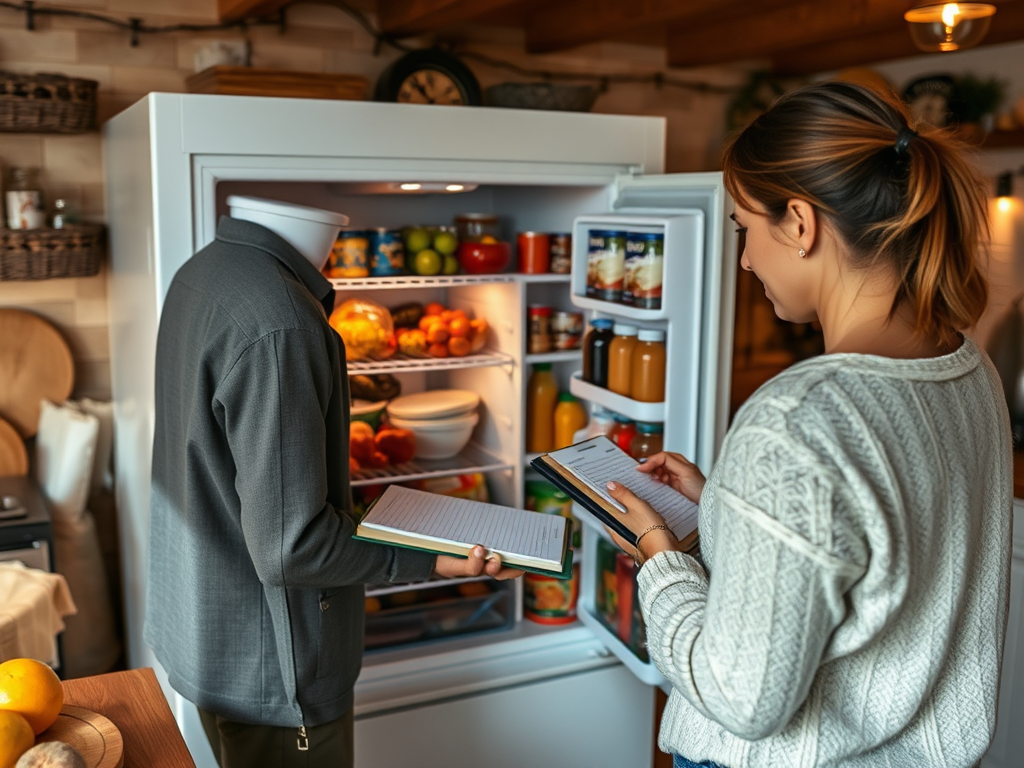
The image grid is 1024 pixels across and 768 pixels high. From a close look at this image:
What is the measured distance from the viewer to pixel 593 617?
2.35 metres

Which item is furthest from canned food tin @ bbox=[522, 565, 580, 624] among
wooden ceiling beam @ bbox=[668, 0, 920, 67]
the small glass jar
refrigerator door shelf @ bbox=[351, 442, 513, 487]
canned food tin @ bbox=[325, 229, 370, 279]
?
wooden ceiling beam @ bbox=[668, 0, 920, 67]

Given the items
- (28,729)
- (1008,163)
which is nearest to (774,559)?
(28,729)

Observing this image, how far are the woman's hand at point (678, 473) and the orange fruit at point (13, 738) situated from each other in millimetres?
846

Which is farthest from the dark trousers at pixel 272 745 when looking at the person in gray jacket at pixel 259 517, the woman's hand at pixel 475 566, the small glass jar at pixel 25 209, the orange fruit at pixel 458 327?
the small glass jar at pixel 25 209

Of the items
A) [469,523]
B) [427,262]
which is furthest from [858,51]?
[469,523]

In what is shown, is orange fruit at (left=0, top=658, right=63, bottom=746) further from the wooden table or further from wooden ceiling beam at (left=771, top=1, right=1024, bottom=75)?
wooden ceiling beam at (left=771, top=1, right=1024, bottom=75)

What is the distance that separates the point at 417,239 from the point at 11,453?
1085 mm

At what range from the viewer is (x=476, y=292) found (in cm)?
255

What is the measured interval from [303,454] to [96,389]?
1.38 metres

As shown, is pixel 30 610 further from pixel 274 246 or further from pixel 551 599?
pixel 551 599

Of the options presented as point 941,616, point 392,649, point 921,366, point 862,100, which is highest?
point 862,100

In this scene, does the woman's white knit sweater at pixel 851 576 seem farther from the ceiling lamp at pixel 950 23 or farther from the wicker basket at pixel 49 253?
the wicker basket at pixel 49 253

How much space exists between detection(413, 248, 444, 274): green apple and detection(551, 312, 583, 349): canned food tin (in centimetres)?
30

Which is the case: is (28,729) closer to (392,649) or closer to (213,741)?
(213,741)
